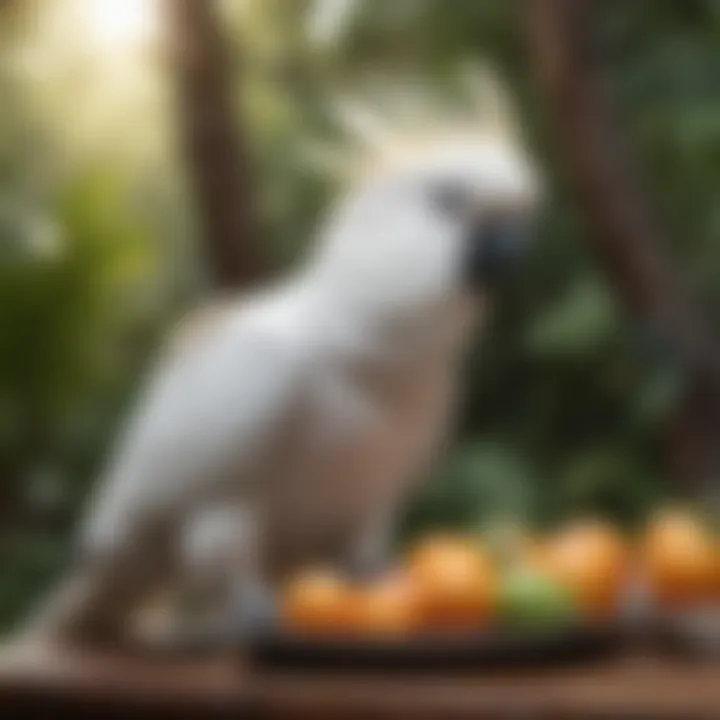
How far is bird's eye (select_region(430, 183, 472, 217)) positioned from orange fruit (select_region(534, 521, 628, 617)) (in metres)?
0.24

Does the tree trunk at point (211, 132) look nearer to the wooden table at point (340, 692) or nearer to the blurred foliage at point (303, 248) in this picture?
the blurred foliage at point (303, 248)

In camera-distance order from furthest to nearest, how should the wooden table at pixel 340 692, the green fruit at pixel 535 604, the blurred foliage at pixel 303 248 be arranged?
the blurred foliage at pixel 303 248 < the green fruit at pixel 535 604 < the wooden table at pixel 340 692

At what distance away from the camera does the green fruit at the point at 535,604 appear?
989mm

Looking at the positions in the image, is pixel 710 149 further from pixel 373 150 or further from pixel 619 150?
pixel 373 150

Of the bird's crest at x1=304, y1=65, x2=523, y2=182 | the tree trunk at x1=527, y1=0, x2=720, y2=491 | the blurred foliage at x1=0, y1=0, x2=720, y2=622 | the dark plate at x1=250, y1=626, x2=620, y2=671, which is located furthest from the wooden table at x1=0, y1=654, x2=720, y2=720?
the bird's crest at x1=304, y1=65, x2=523, y2=182

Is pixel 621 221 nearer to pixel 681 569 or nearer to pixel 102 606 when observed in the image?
pixel 681 569

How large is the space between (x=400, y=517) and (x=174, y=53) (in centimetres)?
38

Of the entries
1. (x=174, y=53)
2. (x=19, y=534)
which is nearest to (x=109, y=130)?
(x=174, y=53)

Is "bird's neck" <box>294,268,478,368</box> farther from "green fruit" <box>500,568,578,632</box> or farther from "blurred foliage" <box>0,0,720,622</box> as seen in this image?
"green fruit" <box>500,568,578,632</box>

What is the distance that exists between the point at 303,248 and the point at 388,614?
267 mm

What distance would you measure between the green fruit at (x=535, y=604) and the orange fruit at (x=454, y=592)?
11mm

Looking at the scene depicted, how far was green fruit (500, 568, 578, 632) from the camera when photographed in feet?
3.24

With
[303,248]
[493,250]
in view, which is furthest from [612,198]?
[303,248]

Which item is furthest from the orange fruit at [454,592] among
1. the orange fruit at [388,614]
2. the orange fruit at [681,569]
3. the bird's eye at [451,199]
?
the bird's eye at [451,199]
